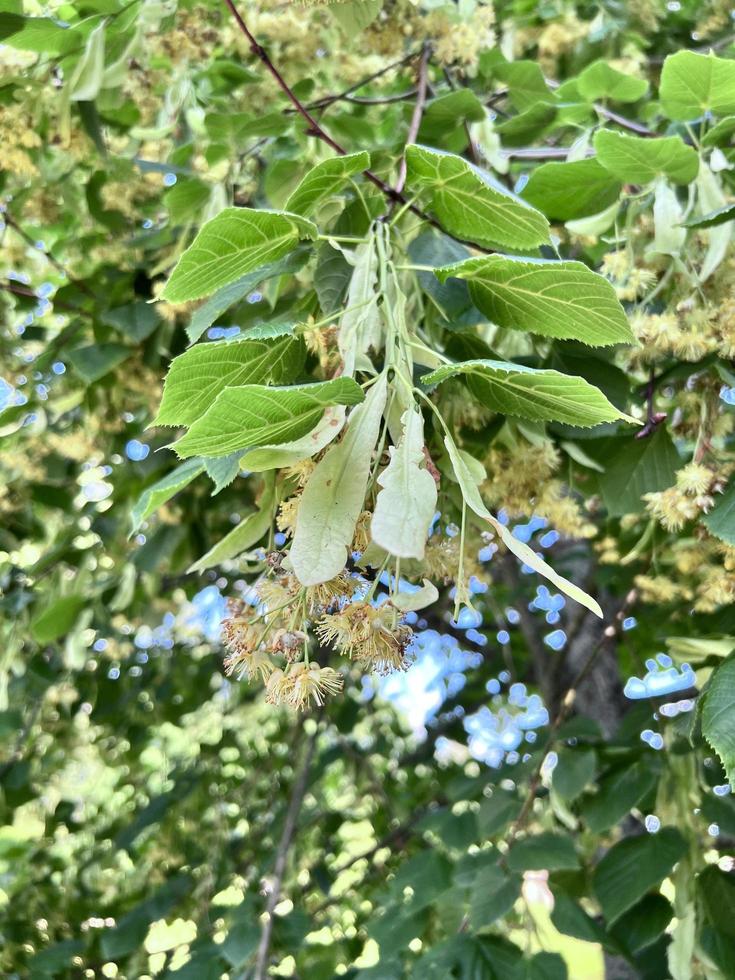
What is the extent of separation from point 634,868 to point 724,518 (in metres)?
0.58

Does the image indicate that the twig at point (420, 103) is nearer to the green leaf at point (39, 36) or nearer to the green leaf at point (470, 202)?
the green leaf at point (470, 202)

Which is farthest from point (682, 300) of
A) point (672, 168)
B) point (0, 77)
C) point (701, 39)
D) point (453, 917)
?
point (701, 39)

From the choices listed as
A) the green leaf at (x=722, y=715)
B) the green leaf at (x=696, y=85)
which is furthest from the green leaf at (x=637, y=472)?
the green leaf at (x=696, y=85)

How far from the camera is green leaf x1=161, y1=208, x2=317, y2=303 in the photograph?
74 centimetres

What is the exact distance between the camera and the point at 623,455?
1101mm

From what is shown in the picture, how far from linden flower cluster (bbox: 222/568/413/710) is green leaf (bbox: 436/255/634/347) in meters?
0.28

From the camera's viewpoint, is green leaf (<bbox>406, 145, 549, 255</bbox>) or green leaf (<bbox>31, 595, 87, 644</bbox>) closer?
green leaf (<bbox>406, 145, 549, 255</bbox>)

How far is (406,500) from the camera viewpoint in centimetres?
62

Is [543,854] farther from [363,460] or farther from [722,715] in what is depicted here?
[363,460]

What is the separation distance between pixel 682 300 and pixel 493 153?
424 millimetres

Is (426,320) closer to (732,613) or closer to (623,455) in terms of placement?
(623,455)

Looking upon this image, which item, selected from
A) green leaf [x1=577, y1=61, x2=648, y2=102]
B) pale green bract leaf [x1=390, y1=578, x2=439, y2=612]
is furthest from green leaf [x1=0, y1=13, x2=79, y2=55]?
pale green bract leaf [x1=390, y1=578, x2=439, y2=612]

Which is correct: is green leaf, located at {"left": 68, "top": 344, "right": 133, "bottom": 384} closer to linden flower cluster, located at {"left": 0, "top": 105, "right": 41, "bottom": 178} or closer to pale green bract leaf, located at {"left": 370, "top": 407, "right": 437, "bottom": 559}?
linden flower cluster, located at {"left": 0, "top": 105, "right": 41, "bottom": 178}

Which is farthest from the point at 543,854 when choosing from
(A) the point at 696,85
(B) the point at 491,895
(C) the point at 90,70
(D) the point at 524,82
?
(C) the point at 90,70
